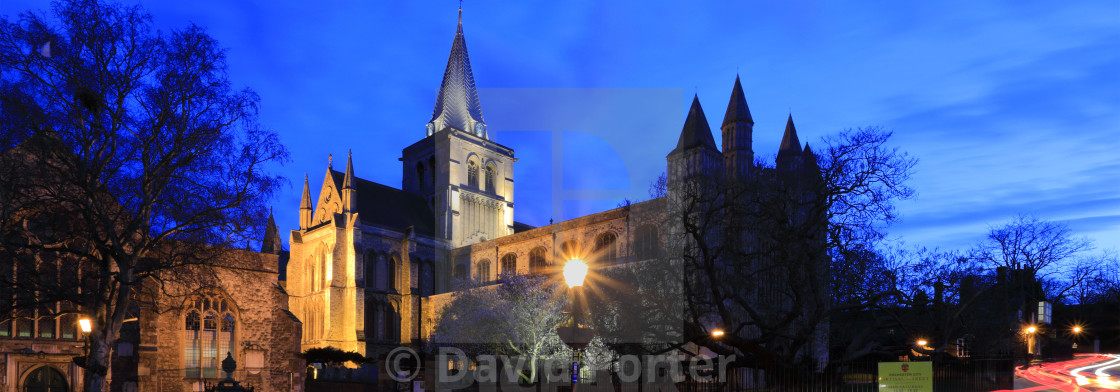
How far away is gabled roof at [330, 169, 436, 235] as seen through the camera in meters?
55.4

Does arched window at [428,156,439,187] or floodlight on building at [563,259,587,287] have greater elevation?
arched window at [428,156,439,187]

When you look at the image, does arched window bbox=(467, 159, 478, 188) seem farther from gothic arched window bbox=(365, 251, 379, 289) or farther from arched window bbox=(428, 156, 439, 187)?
gothic arched window bbox=(365, 251, 379, 289)

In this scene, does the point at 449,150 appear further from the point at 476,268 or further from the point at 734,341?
the point at 734,341

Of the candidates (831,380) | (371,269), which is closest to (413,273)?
(371,269)

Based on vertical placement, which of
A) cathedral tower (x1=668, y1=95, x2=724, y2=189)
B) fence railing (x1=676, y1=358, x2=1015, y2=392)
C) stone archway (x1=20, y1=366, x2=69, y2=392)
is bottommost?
stone archway (x1=20, y1=366, x2=69, y2=392)

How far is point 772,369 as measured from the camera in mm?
18625

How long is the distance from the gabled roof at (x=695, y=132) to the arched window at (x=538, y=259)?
1599 centimetres

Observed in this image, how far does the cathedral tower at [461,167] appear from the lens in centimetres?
6128

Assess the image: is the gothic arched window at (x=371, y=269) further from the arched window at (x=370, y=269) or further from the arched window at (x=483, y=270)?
the arched window at (x=483, y=270)

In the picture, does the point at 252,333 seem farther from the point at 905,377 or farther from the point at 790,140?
the point at 790,140

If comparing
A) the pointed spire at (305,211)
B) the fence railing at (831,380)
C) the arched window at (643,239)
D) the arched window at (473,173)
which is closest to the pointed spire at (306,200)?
the pointed spire at (305,211)

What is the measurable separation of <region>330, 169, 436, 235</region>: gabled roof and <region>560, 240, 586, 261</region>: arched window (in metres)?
13.2

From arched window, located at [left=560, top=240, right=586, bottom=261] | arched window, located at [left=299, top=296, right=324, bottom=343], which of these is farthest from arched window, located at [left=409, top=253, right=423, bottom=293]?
arched window, located at [left=560, top=240, right=586, bottom=261]

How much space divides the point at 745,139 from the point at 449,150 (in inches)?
1125
